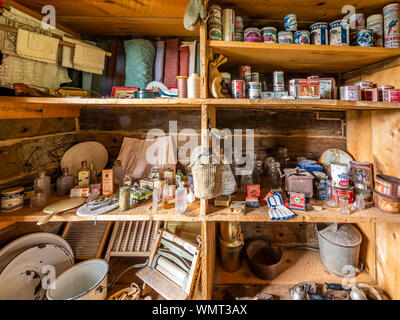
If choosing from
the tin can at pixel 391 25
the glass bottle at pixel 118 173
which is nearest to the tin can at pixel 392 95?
the tin can at pixel 391 25

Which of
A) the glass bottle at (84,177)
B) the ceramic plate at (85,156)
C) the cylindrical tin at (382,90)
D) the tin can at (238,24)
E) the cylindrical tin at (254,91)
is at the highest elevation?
the tin can at (238,24)

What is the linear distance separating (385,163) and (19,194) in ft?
7.10

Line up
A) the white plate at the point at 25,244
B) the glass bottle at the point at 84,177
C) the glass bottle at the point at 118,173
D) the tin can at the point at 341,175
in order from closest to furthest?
the white plate at the point at 25,244, the tin can at the point at 341,175, the glass bottle at the point at 84,177, the glass bottle at the point at 118,173

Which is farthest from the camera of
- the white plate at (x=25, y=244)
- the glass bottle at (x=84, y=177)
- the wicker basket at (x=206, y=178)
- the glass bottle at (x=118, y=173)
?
the glass bottle at (x=118, y=173)

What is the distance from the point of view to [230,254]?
135 cm

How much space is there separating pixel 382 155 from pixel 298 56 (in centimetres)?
84

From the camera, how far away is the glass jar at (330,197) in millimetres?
1039

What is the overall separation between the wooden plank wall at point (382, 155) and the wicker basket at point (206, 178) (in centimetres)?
110

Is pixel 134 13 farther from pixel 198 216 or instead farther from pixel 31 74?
pixel 198 216

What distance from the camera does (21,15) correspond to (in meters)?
0.94

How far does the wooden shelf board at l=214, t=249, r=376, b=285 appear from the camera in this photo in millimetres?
1270

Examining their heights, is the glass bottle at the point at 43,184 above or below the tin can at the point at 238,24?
below

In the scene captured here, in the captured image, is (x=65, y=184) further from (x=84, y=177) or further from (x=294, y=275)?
(x=294, y=275)

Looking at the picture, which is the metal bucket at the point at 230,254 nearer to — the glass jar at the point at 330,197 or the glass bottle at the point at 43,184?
the glass jar at the point at 330,197
